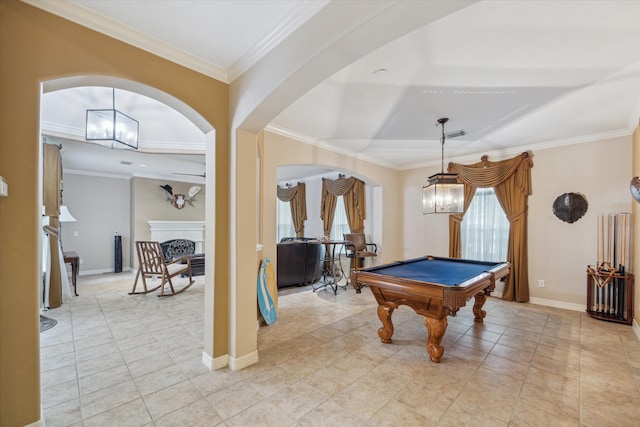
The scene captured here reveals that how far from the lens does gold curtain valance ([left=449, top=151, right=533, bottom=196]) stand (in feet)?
15.4

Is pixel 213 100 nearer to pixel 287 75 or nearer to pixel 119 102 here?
pixel 287 75

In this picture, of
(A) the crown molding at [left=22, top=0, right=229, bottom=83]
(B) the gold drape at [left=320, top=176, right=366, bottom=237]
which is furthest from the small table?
(B) the gold drape at [left=320, top=176, right=366, bottom=237]

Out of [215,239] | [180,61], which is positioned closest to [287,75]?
[180,61]

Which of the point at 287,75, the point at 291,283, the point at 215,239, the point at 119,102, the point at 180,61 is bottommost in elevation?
the point at 291,283

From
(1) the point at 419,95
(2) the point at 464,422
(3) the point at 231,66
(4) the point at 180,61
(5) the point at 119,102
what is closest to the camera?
(2) the point at 464,422

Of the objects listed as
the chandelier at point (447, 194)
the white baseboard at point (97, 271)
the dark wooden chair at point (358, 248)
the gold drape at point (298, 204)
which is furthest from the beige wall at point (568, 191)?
the white baseboard at point (97, 271)

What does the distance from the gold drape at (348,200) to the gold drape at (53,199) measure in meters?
5.43

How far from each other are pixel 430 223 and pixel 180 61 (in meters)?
5.29

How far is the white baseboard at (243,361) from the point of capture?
2.48m

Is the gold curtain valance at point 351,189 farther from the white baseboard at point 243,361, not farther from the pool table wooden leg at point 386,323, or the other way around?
the white baseboard at point 243,361

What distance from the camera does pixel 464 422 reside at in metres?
1.85

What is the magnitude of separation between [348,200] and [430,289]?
4.76 meters

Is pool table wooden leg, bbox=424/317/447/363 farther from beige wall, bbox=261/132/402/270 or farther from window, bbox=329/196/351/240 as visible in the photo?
window, bbox=329/196/351/240

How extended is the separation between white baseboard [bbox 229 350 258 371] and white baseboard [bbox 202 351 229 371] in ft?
0.19
